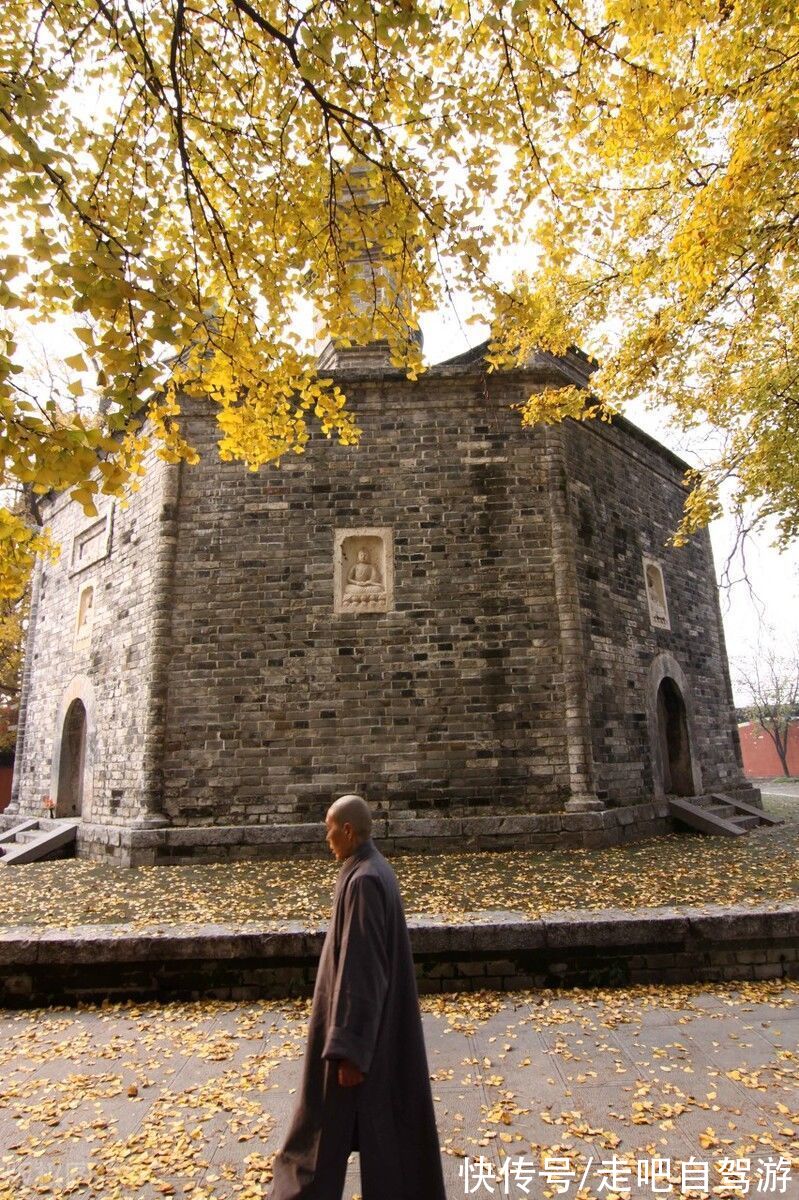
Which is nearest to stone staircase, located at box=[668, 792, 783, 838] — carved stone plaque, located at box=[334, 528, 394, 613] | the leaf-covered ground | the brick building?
the brick building

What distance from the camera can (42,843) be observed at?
9.97m

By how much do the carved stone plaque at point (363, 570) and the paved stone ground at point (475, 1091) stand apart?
537cm

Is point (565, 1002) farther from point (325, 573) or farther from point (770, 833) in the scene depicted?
point (770, 833)

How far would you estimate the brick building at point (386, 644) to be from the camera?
862 centimetres

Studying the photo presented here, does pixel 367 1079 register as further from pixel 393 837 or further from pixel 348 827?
pixel 393 837

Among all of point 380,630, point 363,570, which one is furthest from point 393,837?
point 363,570

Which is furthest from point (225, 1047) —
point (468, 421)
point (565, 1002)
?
point (468, 421)

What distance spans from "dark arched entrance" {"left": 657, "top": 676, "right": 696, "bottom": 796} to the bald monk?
10361 millimetres

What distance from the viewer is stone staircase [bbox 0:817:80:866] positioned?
984 cm

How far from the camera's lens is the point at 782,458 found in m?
9.55

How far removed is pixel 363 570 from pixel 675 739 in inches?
267

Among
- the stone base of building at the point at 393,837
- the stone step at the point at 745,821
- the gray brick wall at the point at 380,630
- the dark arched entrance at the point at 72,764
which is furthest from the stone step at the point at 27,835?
the stone step at the point at 745,821

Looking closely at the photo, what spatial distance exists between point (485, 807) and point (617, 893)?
2.62m

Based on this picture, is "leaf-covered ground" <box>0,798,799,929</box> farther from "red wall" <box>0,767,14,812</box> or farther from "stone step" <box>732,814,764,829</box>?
"red wall" <box>0,767,14,812</box>
